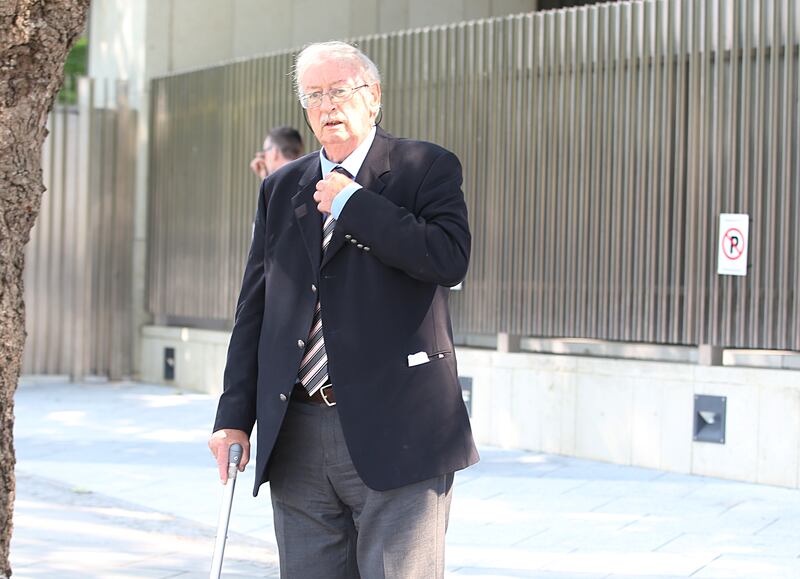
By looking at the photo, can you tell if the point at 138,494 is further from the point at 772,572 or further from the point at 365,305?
the point at 365,305

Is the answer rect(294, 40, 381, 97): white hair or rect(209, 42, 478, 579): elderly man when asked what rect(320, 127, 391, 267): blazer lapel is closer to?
rect(209, 42, 478, 579): elderly man

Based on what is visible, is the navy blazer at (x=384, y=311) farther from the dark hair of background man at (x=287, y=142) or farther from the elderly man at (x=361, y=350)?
the dark hair of background man at (x=287, y=142)

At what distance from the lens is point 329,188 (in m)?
2.88

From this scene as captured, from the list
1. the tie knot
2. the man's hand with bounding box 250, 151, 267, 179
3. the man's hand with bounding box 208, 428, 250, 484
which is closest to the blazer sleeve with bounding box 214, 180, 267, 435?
the man's hand with bounding box 208, 428, 250, 484

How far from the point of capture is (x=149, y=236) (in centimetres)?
1275

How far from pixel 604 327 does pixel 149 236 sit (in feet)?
Result: 19.3

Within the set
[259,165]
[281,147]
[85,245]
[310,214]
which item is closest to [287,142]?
[281,147]

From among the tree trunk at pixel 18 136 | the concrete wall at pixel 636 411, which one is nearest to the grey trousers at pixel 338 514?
the tree trunk at pixel 18 136

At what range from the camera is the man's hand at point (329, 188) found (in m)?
2.87

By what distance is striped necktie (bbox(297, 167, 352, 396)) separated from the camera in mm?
2998

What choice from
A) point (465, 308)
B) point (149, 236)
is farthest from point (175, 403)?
point (465, 308)

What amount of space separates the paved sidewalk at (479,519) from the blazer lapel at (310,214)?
2752 millimetres

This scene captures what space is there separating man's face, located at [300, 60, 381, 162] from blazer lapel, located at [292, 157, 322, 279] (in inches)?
4.9

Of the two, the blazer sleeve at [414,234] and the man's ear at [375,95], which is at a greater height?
the man's ear at [375,95]
